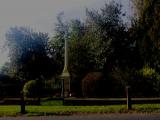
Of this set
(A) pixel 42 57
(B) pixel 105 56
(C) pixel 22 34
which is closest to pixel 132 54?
(B) pixel 105 56

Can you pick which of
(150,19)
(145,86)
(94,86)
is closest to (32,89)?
(94,86)

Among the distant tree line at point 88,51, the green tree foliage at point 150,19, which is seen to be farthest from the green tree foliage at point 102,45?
the green tree foliage at point 150,19

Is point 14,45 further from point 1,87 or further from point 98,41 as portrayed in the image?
point 1,87

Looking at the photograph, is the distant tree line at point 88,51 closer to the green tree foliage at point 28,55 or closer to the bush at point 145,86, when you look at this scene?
the green tree foliage at point 28,55

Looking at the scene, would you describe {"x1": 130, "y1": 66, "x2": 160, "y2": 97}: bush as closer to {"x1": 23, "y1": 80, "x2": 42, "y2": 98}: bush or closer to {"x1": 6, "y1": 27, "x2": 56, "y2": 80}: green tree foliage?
{"x1": 23, "y1": 80, "x2": 42, "y2": 98}: bush

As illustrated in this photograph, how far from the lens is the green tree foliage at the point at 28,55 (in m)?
66.3

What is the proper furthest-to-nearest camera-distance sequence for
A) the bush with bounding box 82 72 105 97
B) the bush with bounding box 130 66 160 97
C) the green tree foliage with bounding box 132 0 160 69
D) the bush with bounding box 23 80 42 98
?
the bush with bounding box 130 66 160 97
the bush with bounding box 23 80 42 98
the bush with bounding box 82 72 105 97
the green tree foliage with bounding box 132 0 160 69

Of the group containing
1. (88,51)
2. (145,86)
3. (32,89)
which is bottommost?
(32,89)

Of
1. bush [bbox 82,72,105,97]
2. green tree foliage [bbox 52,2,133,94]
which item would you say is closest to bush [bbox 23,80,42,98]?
bush [bbox 82,72,105,97]

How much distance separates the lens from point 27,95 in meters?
42.1

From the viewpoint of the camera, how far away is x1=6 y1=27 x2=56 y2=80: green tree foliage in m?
66.3

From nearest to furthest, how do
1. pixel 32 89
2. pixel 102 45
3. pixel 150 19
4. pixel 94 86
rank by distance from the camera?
pixel 150 19 < pixel 94 86 < pixel 32 89 < pixel 102 45

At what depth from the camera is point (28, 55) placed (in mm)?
68688

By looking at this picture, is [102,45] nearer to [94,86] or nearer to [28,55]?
[28,55]
